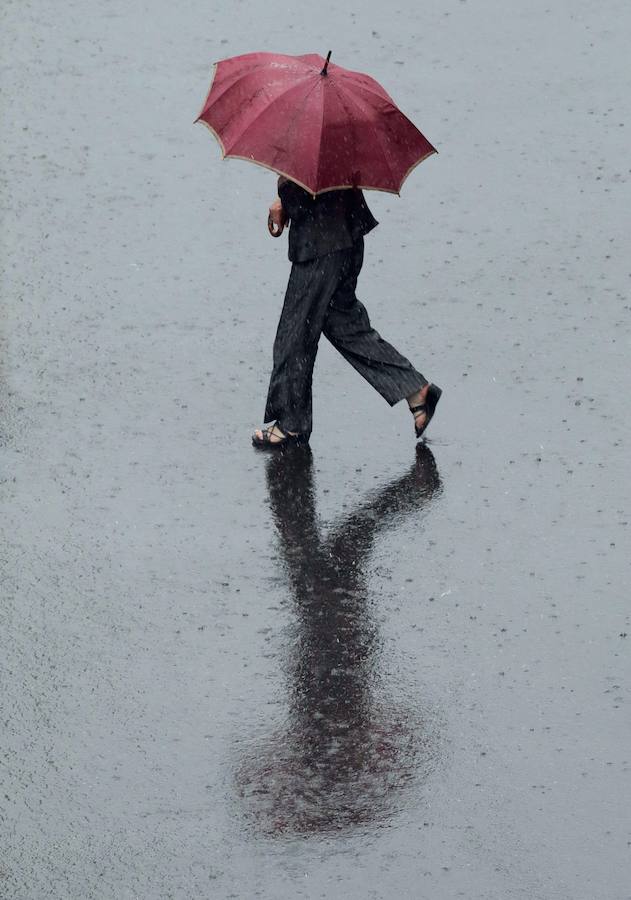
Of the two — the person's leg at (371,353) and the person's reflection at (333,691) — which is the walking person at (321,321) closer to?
the person's leg at (371,353)

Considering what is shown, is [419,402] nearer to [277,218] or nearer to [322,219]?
[322,219]

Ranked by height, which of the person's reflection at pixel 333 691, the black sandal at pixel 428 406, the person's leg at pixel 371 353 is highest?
the person's leg at pixel 371 353

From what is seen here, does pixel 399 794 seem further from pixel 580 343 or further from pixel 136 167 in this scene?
pixel 136 167

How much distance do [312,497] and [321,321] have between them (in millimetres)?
906

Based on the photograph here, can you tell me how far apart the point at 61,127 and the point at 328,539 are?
4726mm

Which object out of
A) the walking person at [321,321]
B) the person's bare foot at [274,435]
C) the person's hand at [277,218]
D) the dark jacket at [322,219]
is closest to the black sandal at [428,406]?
the walking person at [321,321]

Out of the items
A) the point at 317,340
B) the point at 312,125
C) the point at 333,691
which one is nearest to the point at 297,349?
the point at 317,340

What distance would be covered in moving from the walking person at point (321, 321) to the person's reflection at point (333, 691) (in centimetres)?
→ 28

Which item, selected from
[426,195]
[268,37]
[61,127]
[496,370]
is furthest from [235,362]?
[268,37]

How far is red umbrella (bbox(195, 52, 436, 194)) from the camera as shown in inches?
342

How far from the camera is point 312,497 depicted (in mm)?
9133

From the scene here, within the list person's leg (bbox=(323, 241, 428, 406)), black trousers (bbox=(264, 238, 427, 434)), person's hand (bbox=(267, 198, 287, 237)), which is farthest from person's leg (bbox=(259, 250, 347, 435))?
person's hand (bbox=(267, 198, 287, 237))

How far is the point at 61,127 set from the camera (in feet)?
40.8

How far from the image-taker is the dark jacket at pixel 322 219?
9.05 metres
